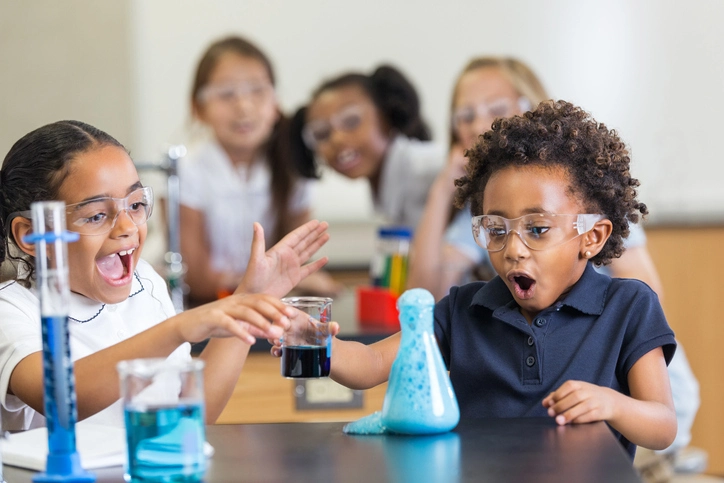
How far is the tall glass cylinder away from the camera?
0.89 meters

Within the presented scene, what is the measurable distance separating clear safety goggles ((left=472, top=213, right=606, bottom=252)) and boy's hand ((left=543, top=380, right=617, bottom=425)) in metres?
0.26

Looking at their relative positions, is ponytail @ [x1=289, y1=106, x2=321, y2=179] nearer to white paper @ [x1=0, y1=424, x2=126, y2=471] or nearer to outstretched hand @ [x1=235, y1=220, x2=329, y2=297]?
outstretched hand @ [x1=235, y1=220, x2=329, y2=297]

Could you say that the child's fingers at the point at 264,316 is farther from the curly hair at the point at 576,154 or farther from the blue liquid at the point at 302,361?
the curly hair at the point at 576,154

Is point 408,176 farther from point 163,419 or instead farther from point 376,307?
point 163,419

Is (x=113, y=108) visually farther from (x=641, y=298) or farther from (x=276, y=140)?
(x=641, y=298)

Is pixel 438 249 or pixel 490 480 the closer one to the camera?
pixel 490 480

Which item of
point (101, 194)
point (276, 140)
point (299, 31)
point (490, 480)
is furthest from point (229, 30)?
point (490, 480)

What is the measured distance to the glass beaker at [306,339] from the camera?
1090mm

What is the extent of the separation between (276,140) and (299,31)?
0.99 m

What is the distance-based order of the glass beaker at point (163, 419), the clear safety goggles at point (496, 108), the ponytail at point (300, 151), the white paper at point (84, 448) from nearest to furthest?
the glass beaker at point (163, 419) < the white paper at point (84, 448) < the clear safety goggles at point (496, 108) < the ponytail at point (300, 151)

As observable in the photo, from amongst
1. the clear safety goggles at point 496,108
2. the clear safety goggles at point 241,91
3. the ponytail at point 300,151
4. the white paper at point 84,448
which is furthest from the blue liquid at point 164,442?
the clear safety goggles at point 241,91

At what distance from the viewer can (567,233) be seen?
132cm

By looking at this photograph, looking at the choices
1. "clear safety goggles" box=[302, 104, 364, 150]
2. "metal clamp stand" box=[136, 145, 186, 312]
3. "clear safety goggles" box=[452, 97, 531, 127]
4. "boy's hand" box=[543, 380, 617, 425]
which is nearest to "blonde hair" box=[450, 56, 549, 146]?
"clear safety goggles" box=[452, 97, 531, 127]

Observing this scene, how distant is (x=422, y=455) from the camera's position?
3.14 ft
